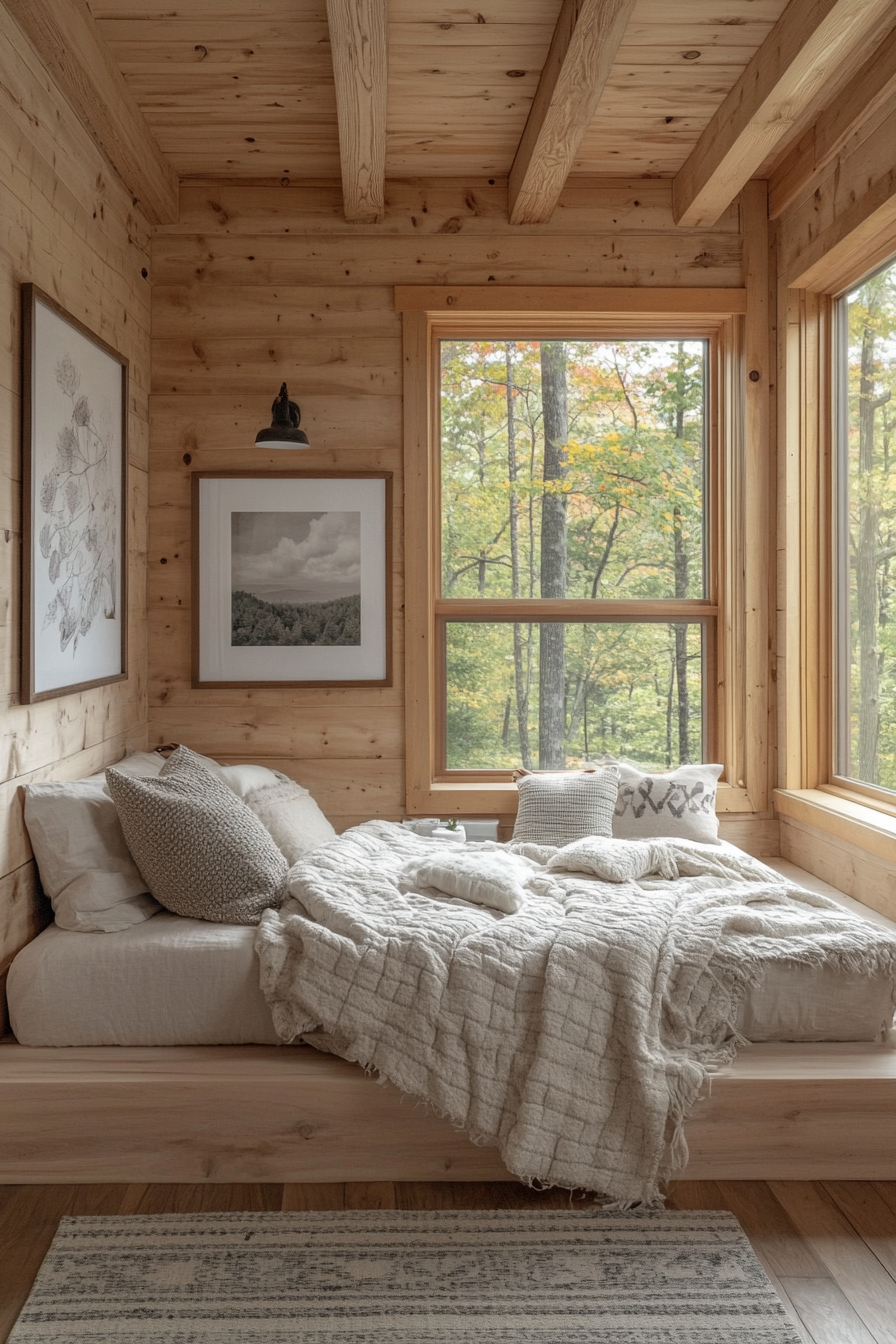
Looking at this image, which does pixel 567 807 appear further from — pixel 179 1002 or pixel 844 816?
pixel 179 1002

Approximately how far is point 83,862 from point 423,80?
8.42 feet

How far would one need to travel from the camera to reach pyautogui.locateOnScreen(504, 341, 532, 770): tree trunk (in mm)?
4137

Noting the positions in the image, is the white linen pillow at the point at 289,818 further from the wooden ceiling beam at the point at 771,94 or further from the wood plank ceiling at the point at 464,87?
the wooden ceiling beam at the point at 771,94

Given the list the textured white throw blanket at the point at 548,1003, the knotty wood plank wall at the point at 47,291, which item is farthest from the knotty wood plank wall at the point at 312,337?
the textured white throw blanket at the point at 548,1003

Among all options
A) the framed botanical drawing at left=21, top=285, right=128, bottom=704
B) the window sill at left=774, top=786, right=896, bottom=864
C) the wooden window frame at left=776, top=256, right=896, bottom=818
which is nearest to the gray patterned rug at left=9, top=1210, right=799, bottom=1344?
the framed botanical drawing at left=21, top=285, right=128, bottom=704

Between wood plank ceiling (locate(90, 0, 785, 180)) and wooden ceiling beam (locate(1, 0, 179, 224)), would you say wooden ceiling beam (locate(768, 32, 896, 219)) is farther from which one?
wooden ceiling beam (locate(1, 0, 179, 224))

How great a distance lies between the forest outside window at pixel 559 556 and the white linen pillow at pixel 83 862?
165cm

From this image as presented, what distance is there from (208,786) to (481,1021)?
1.00 m

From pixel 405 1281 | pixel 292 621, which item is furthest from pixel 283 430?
pixel 405 1281

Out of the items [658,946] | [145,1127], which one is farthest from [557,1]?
[145,1127]

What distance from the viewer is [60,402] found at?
9.36 ft

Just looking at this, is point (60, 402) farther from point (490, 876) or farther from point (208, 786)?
point (490, 876)

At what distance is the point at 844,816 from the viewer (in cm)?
347

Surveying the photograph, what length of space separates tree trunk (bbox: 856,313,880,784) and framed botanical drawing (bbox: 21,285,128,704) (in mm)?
2567
